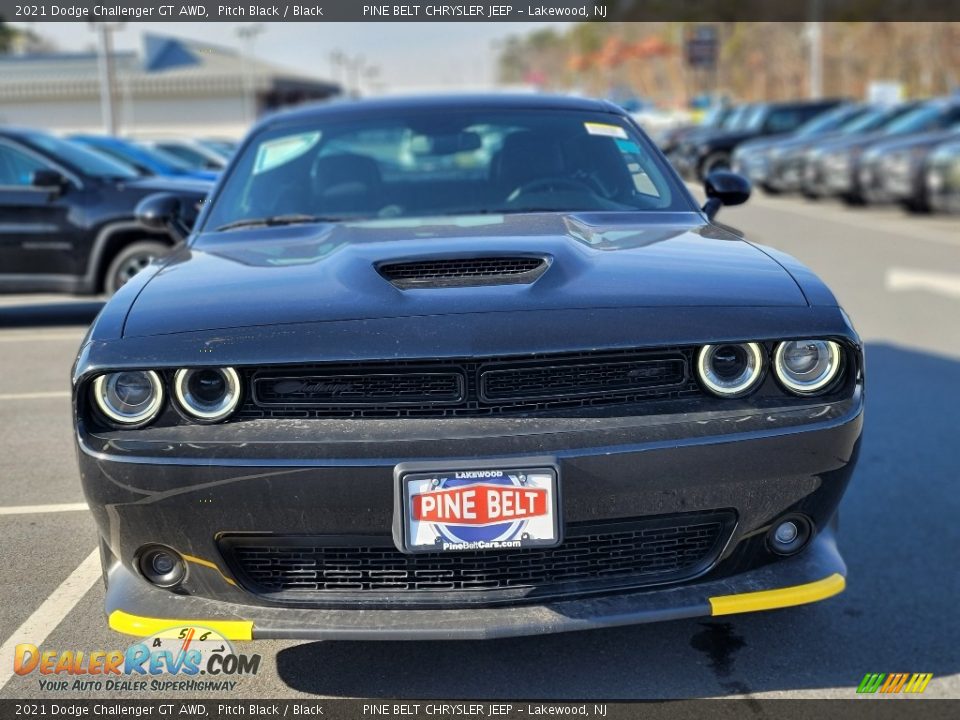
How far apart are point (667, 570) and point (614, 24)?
136817 millimetres

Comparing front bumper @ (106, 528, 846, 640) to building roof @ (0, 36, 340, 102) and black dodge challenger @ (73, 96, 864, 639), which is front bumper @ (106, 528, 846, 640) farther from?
building roof @ (0, 36, 340, 102)

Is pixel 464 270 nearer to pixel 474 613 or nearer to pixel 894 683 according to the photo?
pixel 474 613

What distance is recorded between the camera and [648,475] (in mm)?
2600

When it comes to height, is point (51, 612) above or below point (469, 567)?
below

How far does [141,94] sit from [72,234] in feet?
192

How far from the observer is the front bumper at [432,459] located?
2.56 metres

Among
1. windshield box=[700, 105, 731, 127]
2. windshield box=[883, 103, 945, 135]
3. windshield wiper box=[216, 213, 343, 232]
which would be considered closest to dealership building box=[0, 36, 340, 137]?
windshield box=[700, 105, 731, 127]

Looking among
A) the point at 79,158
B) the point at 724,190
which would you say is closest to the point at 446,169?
the point at 724,190

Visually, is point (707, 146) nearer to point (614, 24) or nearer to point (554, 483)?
point (554, 483)

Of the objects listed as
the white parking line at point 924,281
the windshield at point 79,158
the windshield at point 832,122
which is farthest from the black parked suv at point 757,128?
the windshield at point 79,158

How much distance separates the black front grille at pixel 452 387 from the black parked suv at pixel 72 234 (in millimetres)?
6514

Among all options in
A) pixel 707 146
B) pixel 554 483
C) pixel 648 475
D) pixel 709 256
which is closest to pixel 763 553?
pixel 648 475

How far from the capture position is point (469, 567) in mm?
2695

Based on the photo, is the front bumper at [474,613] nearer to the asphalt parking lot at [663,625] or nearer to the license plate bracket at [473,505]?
the license plate bracket at [473,505]
